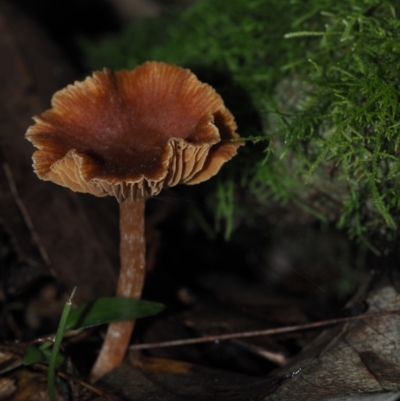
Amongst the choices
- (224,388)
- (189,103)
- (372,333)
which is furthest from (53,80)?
(372,333)

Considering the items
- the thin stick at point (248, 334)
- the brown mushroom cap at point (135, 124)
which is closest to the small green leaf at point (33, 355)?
the thin stick at point (248, 334)

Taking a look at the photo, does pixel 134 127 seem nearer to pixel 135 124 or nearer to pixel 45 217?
pixel 135 124

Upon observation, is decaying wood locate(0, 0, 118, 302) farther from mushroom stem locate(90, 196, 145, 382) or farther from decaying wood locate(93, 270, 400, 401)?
decaying wood locate(93, 270, 400, 401)

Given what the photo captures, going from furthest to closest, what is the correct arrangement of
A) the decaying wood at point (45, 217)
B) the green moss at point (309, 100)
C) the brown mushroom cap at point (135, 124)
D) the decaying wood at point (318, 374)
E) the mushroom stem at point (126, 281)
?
1. the decaying wood at point (45, 217)
2. the mushroom stem at point (126, 281)
3. the green moss at point (309, 100)
4. the brown mushroom cap at point (135, 124)
5. the decaying wood at point (318, 374)

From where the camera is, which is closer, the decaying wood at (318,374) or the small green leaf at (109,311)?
the decaying wood at (318,374)

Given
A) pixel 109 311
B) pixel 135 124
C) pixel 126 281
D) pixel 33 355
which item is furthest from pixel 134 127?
pixel 33 355

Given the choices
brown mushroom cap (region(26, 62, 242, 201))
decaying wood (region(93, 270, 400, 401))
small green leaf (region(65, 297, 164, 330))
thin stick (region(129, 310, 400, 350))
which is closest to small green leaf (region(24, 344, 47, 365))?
small green leaf (region(65, 297, 164, 330))

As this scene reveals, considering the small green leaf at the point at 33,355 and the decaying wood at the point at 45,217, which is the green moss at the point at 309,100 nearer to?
the decaying wood at the point at 45,217
